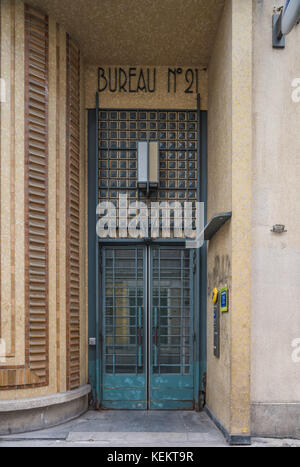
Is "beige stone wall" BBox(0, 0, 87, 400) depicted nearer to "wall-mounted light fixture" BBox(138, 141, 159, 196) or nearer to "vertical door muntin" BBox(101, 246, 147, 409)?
"vertical door muntin" BBox(101, 246, 147, 409)

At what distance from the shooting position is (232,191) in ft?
17.9

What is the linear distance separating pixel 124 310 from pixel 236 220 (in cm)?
269

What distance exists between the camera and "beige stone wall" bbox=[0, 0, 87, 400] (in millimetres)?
5746

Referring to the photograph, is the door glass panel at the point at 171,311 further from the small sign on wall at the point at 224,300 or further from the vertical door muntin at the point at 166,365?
the small sign on wall at the point at 224,300

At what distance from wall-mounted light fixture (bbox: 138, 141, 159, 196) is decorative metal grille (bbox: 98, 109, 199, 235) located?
203mm

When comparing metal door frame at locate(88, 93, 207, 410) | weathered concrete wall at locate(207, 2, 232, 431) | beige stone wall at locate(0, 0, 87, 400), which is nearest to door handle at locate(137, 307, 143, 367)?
metal door frame at locate(88, 93, 207, 410)

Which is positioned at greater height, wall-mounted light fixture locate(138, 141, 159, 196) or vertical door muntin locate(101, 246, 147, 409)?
wall-mounted light fixture locate(138, 141, 159, 196)

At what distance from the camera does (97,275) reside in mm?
7047

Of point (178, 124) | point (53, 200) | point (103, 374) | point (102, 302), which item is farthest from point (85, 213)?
Result: point (103, 374)

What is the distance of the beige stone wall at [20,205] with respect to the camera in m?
5.75

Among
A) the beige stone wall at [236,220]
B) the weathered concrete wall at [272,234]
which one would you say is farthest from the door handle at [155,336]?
the weathered concrete wall at [272,234]

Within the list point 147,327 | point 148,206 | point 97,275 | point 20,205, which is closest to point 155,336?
point 147,327

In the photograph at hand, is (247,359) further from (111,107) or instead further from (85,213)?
(111,107)

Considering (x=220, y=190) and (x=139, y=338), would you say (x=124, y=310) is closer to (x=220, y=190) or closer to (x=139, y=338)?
(x=139, y=338)
